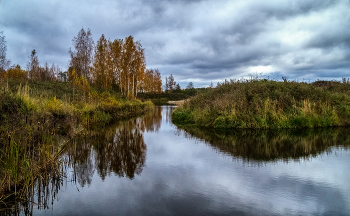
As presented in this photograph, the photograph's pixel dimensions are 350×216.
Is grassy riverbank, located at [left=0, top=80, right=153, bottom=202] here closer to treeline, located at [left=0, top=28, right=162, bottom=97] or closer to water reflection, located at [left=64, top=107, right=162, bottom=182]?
water reflection, located at [left=64, top=107, right=162, bottom=182]

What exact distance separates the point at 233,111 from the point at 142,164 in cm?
869

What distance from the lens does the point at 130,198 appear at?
4430 millimetres

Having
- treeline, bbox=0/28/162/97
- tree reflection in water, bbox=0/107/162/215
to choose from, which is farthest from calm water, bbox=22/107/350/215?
treeline, bbox=0/28/162/97

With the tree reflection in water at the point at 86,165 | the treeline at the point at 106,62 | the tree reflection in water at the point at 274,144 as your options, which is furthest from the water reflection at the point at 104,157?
the treeline at the point at 106,62

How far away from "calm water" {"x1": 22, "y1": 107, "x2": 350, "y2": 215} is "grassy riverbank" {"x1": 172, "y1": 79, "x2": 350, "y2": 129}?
4687 mm

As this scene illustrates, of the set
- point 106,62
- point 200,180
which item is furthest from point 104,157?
point 106,62

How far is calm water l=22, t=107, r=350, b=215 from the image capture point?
405 centimetres

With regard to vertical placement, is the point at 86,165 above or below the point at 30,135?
below

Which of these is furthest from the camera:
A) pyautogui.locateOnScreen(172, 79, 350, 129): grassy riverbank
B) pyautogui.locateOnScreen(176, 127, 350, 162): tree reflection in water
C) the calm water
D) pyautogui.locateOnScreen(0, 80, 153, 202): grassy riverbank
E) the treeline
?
the treeline

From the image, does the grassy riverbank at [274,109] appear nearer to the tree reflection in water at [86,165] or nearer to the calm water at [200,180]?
the calm water at [200,180]

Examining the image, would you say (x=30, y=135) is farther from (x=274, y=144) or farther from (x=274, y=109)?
(x=274, y=109)

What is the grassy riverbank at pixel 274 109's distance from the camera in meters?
13.7

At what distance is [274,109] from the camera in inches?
551

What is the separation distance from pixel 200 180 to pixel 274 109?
10.4 metres
